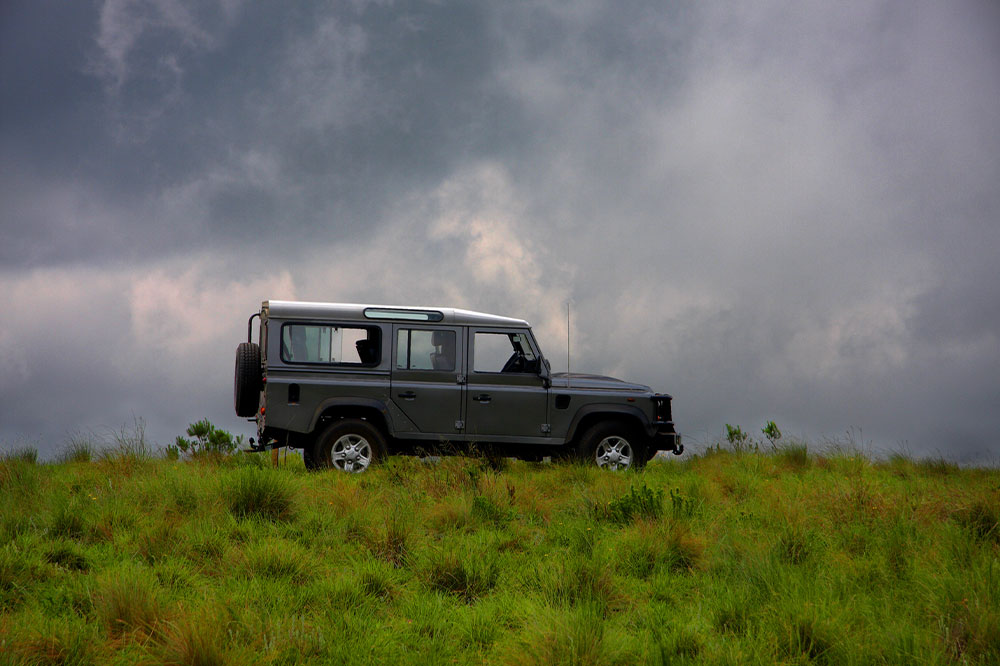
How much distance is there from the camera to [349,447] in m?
10.1

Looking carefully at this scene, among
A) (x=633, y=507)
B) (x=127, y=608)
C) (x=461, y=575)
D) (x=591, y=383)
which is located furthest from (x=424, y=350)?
(x=127, y=608)

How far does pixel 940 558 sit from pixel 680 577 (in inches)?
80.4

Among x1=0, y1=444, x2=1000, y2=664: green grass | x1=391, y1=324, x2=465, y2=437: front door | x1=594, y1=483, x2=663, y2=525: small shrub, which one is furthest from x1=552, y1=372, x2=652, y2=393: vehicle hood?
x1=594, y1=483, x2=663, y2=525: small shrub

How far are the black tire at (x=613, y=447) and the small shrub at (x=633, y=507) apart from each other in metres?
3.22

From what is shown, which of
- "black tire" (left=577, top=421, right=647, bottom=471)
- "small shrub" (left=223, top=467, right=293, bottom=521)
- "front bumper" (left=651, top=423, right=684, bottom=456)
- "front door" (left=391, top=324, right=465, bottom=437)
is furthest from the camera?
"front bumper" (left=651, top=423, right=684, bottom=456)

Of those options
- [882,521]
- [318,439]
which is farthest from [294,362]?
[882,521]

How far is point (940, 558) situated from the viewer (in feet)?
18.2

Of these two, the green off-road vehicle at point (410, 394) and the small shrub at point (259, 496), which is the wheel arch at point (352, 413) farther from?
the small shrub at point (259, 496)

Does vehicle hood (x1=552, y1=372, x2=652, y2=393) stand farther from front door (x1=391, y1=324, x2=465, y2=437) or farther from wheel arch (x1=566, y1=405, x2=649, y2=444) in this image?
front door (x1=391, y1=324, x2=465, y2=437)

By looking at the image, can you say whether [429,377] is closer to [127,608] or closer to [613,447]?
[613,447]

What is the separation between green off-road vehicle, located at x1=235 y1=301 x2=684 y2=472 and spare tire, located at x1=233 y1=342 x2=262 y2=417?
0.05ft

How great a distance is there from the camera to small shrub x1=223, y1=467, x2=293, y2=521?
22.9 ft

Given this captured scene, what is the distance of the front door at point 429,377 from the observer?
10273mm

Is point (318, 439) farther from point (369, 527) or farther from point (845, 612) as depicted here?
point (845, 612)
